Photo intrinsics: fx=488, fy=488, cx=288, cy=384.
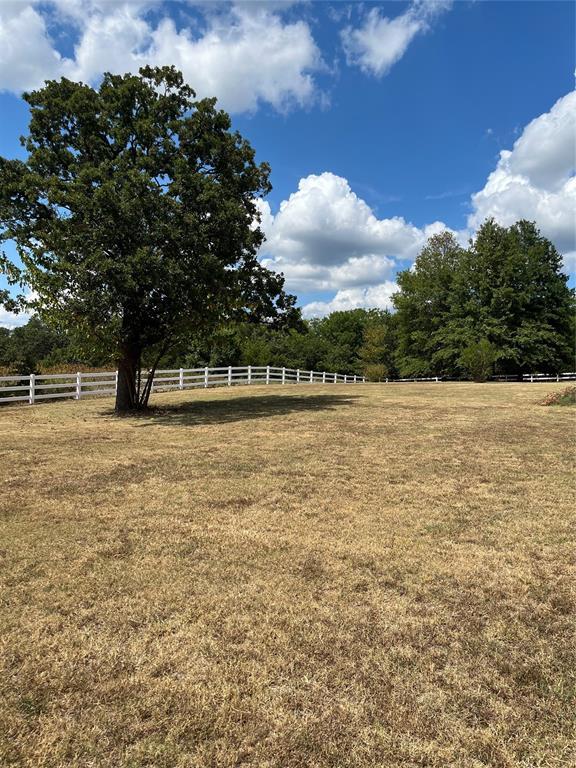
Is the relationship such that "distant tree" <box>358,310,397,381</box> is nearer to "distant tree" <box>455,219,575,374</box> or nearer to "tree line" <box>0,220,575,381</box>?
A: "tree line" <box>0,220,575,381</box>

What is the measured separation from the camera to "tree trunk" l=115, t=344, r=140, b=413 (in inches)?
532

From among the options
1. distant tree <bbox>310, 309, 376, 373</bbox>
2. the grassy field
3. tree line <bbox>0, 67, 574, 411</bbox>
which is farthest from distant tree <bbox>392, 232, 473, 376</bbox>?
the grassy field

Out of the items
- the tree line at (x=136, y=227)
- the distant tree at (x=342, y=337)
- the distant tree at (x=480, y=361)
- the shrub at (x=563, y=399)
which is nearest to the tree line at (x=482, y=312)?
the distant tree at (x=480, y=361)

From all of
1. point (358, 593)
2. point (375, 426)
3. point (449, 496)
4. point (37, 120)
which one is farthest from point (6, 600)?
point (37, 120)

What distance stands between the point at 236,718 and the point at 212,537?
218cm

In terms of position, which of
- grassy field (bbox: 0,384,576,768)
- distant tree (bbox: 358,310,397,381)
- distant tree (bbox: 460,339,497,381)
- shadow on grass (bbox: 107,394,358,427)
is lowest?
grassy field (bbox: 0,384,576,768)

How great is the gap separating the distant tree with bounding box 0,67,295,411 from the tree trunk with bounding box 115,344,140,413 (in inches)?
1.3

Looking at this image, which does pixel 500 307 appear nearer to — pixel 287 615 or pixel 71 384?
pixel 71 384

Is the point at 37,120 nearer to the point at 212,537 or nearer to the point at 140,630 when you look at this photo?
the point at 212,537

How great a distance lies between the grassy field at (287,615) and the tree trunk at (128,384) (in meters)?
6.68

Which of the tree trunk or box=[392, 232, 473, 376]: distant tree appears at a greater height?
box=[392, 232, 473, 376]: distant tree

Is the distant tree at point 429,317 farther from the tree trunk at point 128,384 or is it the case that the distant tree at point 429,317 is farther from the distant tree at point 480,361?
the tree trunk at point 128,384

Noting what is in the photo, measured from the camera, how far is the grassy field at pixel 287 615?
7.32 ft

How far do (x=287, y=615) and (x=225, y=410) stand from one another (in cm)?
1130
